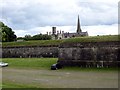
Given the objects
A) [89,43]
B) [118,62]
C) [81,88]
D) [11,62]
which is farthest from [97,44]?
[81,88]

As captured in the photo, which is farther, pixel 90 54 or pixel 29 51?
pixel 29 51

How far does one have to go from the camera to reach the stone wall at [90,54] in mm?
33969

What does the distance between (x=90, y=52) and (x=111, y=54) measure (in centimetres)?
243

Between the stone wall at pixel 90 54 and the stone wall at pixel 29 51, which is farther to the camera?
the stone wall at pixel 29 51

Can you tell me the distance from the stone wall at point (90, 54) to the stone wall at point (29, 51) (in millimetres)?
6988

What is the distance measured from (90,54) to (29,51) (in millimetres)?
13340

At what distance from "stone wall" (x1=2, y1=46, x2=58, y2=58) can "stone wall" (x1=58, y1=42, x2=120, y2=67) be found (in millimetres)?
6988

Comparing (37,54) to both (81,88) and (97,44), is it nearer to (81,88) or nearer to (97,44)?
(97,44)

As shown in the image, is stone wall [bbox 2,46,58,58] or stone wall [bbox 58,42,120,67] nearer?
stone wall [bbox 58,42,120,67]

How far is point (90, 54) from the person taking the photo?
3509cm

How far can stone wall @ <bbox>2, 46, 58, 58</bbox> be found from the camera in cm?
4400

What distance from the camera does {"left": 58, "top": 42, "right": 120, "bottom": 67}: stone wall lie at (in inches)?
1337

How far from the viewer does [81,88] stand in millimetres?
19156

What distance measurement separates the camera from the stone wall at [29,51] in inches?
1732
